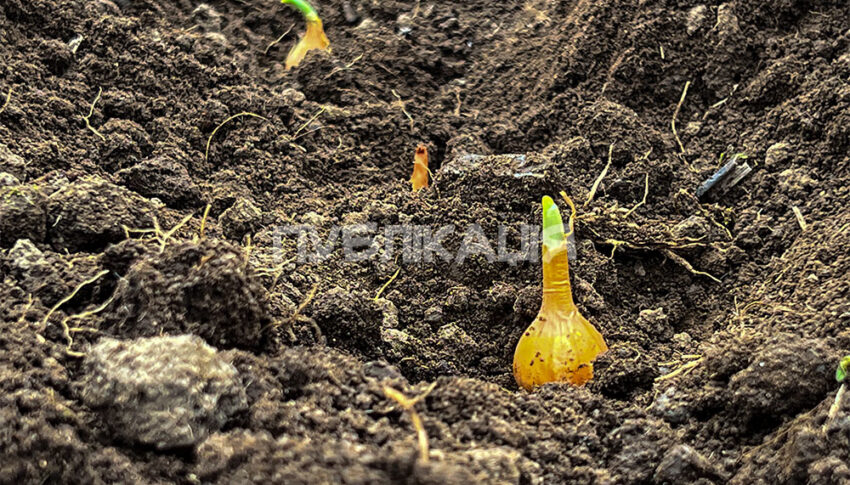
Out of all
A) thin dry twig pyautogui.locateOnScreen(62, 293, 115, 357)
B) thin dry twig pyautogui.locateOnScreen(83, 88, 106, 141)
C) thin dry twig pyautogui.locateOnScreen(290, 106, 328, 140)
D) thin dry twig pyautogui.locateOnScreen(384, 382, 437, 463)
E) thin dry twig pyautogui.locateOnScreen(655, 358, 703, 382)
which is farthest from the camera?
thin dry twig pyautogui.locateOnScreen(290, 106, 328, 140)

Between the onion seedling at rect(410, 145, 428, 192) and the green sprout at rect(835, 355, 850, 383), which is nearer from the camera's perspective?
the green sprout at rect(835, 355, 850, 383)

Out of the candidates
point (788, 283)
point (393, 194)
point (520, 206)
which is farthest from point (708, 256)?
point (393, 194)

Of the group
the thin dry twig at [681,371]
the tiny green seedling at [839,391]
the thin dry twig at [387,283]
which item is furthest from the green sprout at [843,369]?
the thin dry twig at [387,283]

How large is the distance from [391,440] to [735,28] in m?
2.17

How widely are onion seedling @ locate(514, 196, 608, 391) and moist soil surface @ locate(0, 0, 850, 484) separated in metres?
0.06

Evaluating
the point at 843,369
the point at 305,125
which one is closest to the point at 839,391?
the point at 843,369

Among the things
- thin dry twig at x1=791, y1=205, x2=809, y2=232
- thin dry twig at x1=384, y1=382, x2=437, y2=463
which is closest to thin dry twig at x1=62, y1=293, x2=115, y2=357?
thin dry twig at x1=384, y1=382, x2=437, y2=463

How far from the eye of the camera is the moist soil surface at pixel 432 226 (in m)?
1.47

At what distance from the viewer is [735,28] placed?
2.93 meters

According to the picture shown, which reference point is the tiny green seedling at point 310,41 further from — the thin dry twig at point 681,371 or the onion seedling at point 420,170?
the thin dry twig at point 681,371

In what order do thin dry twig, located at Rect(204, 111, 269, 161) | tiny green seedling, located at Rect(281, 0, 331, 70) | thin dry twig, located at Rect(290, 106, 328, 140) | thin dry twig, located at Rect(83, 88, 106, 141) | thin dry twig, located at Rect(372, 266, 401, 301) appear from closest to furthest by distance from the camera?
1. thin dry twig, located at Rect(372, 266, 401, 301)
2. thin dry twig, located at Rect(83, 88, 106, 141)
3. thin dry twig, located at Rect(204, 111, 269, 161)
4. thin dry twig, located at Rect(290, 106, 328, 140)
5. tiny green seedling, located at Rect(281, 0, 331, 70)

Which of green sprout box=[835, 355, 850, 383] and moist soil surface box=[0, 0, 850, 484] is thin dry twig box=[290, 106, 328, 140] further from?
green sprout box=[835, 355, 850, 383]

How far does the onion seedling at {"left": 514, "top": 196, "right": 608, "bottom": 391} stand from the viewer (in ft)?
6.37

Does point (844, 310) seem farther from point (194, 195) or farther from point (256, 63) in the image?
point (256, 63)
